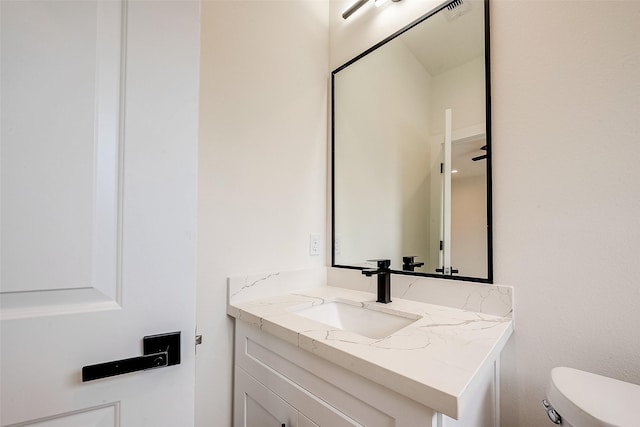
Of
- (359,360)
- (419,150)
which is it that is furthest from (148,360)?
(419,150)

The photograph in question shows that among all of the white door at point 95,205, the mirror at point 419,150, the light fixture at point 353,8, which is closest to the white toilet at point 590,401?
the mirror at point 419,150

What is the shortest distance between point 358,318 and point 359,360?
0.52 metres

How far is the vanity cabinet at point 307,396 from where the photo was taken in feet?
1.89

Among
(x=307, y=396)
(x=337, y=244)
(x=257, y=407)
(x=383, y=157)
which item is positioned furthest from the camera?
(x=337, y=244)

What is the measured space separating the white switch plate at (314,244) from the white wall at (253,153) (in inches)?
1.4

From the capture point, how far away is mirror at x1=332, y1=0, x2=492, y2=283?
998 millimetres

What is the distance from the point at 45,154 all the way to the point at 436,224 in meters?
1.18

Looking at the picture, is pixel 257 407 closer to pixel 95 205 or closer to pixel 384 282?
pixel 384 282

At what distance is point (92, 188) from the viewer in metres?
0.53

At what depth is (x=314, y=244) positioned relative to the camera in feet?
4.72

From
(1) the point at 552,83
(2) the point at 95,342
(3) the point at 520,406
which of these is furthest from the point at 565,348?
(2) the point at 95,342

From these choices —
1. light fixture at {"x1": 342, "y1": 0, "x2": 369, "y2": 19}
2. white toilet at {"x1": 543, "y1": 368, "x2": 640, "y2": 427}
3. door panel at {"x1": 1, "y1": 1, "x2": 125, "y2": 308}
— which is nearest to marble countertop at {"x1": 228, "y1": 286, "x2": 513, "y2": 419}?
white toilet at {"x1": 543, "y1": 368, "x2": 640, "y2": 427}

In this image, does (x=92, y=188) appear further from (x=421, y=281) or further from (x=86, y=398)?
(x=421, y=281)

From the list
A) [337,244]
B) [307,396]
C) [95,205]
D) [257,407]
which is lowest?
[257,407]
